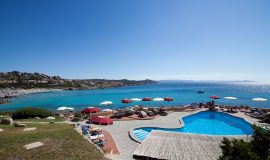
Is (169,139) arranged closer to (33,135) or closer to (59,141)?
(59,141)

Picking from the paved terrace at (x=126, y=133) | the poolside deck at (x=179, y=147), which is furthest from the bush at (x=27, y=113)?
the poolside deck at (x=179, y=147)

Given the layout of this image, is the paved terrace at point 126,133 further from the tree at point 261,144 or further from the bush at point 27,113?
the bush at point 27,113

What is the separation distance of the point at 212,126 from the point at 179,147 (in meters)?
15.8

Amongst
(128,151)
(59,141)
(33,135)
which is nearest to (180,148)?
(128,151)

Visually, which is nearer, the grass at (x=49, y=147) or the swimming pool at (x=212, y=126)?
the grass at (x=49, y=147)

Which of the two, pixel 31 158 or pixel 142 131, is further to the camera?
pixel 142 131

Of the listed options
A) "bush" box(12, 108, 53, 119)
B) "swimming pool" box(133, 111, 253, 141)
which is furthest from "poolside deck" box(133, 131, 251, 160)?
"bush" box(12, 108, 53, 119)

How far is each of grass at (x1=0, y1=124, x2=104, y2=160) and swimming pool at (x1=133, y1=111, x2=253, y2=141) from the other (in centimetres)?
721

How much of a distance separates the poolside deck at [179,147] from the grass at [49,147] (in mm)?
3049

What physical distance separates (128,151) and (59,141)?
5.11m

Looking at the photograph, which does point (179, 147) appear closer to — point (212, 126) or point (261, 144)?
point (261, 144)

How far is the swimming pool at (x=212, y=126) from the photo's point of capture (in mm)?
→ 21509

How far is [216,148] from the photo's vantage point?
11.9 metres

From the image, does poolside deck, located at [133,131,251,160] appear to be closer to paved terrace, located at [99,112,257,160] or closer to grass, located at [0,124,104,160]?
paved terrace, located at [99,112,257,160]
